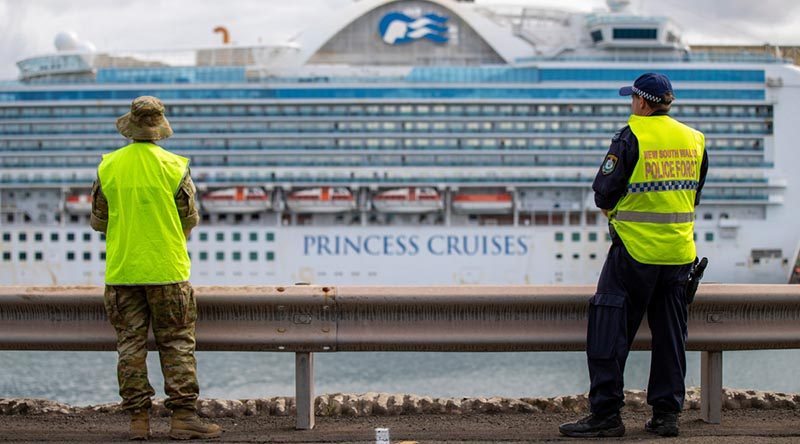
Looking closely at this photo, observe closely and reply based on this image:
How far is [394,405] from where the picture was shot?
18.6ft

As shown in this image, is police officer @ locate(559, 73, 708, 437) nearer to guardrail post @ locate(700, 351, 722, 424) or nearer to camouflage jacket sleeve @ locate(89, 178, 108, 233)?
guardrail post @ locate(700, 351, 722, 424)

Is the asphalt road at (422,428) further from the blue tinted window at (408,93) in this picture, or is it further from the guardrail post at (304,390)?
the blue tinted window at (408,93)

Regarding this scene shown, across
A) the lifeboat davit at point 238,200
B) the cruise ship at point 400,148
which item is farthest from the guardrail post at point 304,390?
the lifeboat davit at point 238,200

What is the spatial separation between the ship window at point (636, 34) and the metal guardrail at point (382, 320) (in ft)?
108

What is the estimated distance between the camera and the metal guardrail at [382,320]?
5141 mm

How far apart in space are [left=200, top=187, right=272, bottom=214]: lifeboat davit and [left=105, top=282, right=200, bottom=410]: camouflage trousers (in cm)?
3038

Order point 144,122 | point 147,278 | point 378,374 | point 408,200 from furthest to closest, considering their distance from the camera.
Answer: point 408,200 → point 378,374 → point 144,122 → point 147,278

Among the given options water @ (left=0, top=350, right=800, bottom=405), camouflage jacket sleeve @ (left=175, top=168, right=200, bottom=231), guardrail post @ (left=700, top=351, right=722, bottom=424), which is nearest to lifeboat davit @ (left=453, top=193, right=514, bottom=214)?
water @ (left=0, top=350, right=800, bottom=405)

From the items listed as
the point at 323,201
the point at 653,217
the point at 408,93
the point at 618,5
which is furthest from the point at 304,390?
the point at 618,5

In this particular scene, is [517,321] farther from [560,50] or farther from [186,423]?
[560,50]

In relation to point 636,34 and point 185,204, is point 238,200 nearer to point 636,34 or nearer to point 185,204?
point 636,34

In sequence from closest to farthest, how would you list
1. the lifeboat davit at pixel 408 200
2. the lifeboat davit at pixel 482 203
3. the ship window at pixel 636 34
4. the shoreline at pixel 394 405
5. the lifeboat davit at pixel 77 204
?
1. the shoreline at pixel 394 405
2. the lifeboat davit at pixel 408 200
3. the lifeboat davit at pixel 482 203
4. the lifeboat davit at pixel 77 204
5. the ship window at pixel 636 34

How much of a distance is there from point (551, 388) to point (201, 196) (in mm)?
20205

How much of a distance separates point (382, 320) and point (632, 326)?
3.33 feet
